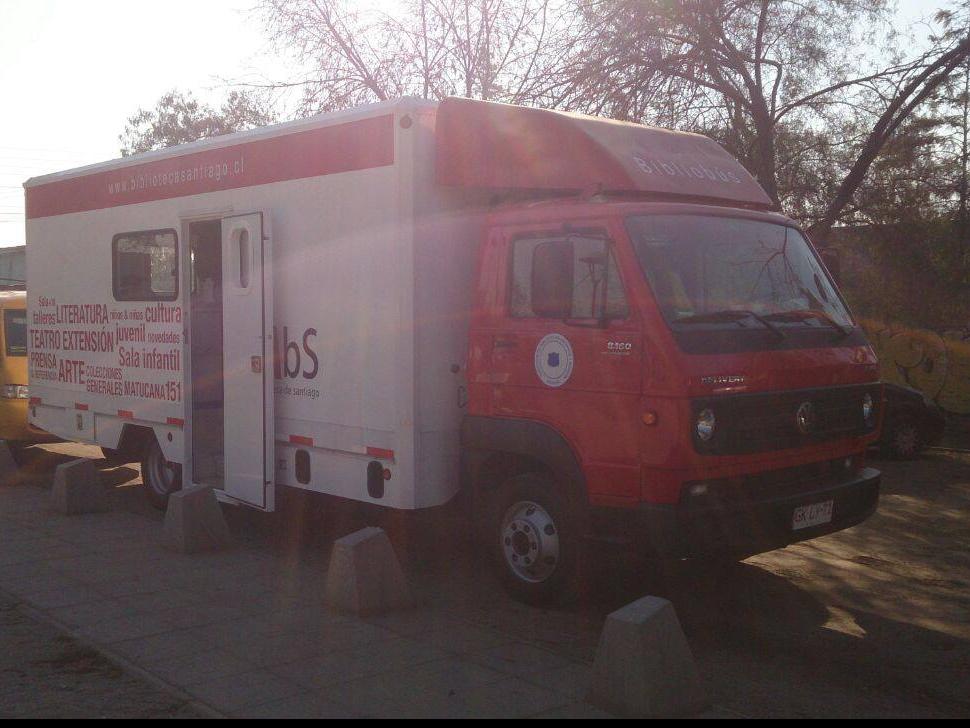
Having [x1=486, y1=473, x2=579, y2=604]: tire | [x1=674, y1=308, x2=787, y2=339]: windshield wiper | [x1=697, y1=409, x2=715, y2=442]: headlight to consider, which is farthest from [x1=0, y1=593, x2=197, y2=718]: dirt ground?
[x1=674, y1=308, x2=787, y2=339]: windshield wiper

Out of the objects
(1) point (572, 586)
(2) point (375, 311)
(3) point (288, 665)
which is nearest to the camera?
(3) point (288, 665)

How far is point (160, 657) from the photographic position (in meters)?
5.45

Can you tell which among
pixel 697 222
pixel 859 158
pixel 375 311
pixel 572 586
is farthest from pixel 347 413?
pixel 859 158

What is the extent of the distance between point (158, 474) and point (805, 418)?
20.4ft

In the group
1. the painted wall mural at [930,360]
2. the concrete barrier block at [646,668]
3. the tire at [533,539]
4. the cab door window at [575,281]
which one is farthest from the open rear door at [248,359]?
the painted wall mural at [930,360]

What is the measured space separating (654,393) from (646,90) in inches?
357

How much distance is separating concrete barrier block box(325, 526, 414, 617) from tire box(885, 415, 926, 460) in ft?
30.5

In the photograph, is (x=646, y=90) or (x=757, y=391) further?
(x=646, y=90)

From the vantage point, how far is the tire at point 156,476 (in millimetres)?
9305

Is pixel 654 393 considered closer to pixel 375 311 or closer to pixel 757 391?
pixel 757 391

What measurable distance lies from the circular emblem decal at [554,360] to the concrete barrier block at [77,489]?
549 centimetres

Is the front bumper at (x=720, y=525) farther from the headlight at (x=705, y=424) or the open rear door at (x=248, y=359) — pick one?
the open rear door at (x=248, y=359)

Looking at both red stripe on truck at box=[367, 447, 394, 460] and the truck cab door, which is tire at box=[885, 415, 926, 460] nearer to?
the truck cab door

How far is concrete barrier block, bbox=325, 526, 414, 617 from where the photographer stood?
20.3 ft
